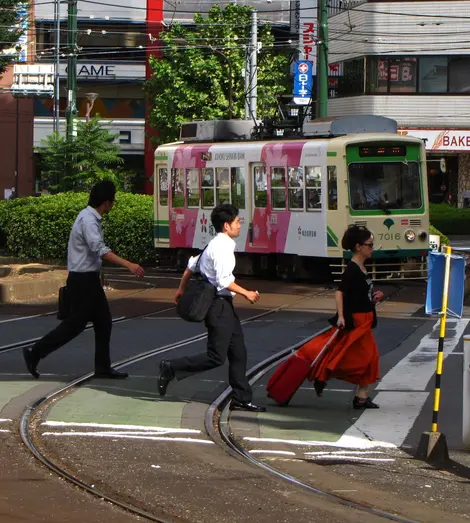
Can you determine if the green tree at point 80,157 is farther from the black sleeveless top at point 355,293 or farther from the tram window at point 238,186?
the black sleeveless top at point 355,293

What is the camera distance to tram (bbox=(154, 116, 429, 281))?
77.2 ft

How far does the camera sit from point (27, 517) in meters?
6.49

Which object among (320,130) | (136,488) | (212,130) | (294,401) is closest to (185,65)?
(212,130)

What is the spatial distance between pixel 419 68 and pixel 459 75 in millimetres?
1551

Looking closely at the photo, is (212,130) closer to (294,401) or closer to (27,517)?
(294,401)

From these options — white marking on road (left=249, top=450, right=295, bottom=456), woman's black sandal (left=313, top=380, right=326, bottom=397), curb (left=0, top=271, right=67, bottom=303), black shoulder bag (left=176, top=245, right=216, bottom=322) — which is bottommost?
curb (left=0, top=271, right=67, bottom=303)

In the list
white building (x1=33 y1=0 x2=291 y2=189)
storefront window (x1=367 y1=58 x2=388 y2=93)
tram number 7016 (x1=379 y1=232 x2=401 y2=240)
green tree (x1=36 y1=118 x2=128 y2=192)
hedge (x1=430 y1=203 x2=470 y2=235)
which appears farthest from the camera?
white building (x1=33 y1=0 x2=291 y2=189)

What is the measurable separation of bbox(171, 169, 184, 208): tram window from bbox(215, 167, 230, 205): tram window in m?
1.60

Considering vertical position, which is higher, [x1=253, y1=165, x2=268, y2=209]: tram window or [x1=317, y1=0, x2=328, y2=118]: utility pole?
[x1=317, y1=0, x2=328, y2=118]: utility pole

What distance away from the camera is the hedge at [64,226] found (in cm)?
3002

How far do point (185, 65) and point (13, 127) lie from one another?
14736mm

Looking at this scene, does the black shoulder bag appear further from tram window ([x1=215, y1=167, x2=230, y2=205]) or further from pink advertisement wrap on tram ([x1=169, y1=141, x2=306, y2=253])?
tram window ([x1=215, y1=167, x2=230, y2=205])

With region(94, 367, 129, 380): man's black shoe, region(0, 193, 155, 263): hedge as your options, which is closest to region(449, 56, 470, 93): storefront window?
region(0, 193, 155, 263): hedge

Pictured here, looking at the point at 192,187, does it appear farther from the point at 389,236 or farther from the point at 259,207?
the point at 389,236
